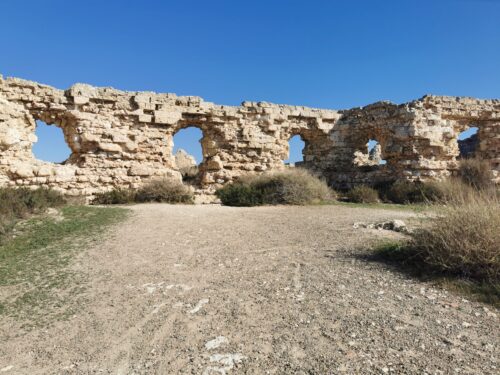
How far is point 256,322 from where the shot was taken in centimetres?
309

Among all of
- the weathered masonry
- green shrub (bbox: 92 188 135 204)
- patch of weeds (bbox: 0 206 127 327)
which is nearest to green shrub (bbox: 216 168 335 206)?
the weathered masonry

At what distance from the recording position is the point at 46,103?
11.2 metres

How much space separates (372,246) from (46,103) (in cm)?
1120

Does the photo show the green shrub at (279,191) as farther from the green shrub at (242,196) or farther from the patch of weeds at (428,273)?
the patch of weeds at (428,273)

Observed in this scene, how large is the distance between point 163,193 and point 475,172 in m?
12.2

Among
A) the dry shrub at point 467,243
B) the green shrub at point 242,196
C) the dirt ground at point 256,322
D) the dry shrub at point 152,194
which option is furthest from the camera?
the dry shrub at point 152,194

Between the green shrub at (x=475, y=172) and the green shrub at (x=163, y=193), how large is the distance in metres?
11.0

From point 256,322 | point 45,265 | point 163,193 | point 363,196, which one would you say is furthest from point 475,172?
point 45,265

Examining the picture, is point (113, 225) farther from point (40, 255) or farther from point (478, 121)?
point (478, 121)

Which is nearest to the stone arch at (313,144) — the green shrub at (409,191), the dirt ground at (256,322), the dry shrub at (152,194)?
the green shrub at (409,191)

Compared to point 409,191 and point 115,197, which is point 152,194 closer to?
point 115,197

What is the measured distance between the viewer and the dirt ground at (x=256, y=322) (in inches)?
98.6

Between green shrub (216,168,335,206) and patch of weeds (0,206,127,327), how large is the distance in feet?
13.4

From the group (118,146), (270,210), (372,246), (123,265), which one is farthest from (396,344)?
(118,146)
